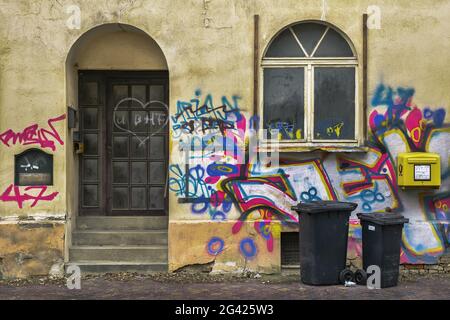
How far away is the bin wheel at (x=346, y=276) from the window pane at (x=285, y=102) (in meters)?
2.10

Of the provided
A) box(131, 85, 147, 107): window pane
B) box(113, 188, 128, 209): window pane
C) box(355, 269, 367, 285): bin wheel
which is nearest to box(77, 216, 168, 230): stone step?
box(113, 188, 128, 209): window pane

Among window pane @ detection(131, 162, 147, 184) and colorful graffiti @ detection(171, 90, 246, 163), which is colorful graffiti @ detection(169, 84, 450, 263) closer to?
colorful graffiti @ detection(171, 90, 246, 163)

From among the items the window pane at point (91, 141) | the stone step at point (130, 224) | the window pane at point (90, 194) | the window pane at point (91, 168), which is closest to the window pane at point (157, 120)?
the window pane at point (91, 141)

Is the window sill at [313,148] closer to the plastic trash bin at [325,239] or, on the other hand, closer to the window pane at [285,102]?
the window pane at [285,102]

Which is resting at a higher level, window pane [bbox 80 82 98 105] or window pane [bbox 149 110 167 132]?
window pane [bbox 80 82 98 105]

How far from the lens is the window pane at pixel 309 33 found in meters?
9.90

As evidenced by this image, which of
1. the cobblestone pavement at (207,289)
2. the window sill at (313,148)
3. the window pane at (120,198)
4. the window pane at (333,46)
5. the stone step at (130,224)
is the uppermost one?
the window pane at (333,46)

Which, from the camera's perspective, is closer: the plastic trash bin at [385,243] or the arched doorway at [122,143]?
the plastic trash bin at [385,243]

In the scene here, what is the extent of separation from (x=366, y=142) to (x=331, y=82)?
1.02 meters

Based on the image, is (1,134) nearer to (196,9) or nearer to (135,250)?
(135,250)

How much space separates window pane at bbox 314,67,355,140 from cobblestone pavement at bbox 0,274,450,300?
2177 millimetres

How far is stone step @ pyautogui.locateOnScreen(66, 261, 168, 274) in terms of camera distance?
9.66m

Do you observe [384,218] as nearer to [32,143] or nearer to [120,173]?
[120,173]

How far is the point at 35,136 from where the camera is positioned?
9680 millimetres
